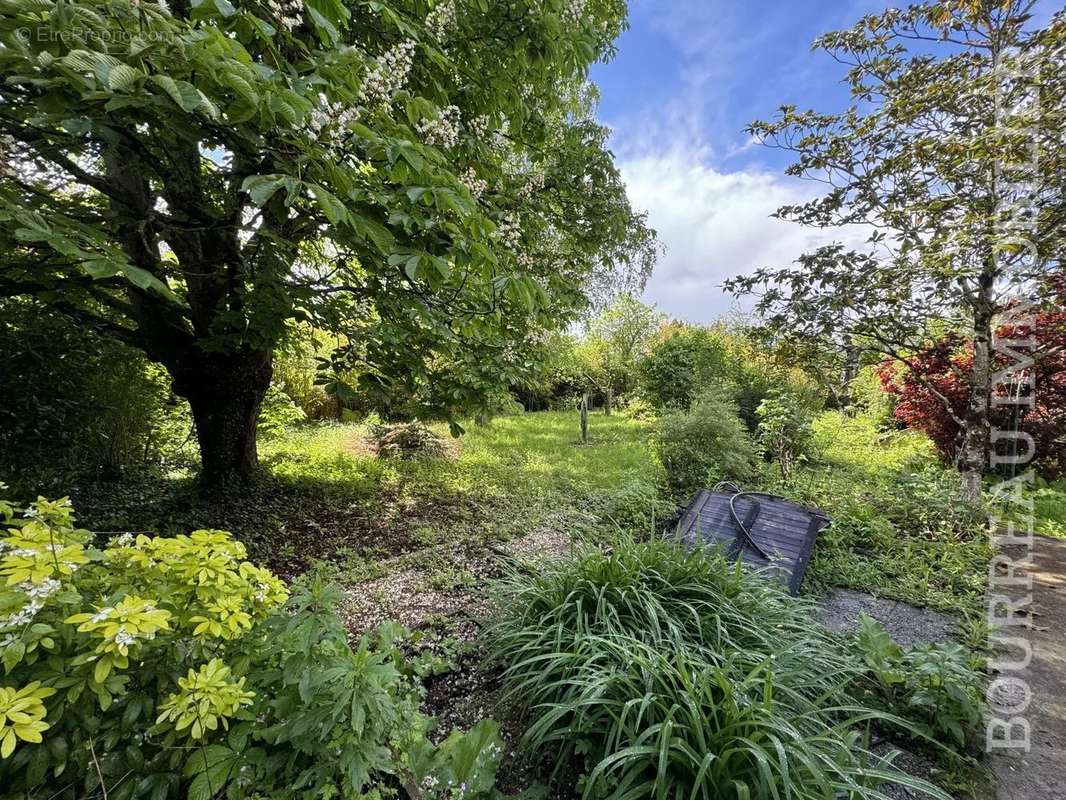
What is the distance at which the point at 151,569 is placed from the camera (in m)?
1.04

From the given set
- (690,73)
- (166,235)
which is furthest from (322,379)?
(690,73)

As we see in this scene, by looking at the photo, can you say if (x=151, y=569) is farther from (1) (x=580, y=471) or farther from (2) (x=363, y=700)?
(1) (x=580, y=471)

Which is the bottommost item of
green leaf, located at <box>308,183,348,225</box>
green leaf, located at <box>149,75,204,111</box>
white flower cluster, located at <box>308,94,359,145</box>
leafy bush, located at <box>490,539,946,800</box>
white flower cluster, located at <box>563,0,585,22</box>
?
leafy bush, located at <box>490,539,946,800</box>

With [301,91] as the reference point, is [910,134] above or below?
above

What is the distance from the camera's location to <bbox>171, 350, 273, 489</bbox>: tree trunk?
3479mm

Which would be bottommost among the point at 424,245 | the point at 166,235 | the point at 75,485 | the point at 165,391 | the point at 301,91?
the point at 75,485

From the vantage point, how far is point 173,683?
924 mm

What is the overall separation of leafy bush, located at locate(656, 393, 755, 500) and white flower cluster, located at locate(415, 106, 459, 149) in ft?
13.7

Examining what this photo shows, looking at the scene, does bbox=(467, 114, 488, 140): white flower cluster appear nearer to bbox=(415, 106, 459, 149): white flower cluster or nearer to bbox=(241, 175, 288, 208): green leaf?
bbox=(415, 106, 459, 149): white flower cluster

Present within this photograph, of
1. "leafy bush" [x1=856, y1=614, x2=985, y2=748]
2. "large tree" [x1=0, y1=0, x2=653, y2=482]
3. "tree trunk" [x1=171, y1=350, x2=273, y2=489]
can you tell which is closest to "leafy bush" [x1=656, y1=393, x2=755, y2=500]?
"large tree" [x1=0, y1=0, x2=653, y2=482]

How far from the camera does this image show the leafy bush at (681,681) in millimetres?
1186

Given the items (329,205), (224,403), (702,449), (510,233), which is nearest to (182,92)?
(329,205)

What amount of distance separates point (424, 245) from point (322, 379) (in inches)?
68.9

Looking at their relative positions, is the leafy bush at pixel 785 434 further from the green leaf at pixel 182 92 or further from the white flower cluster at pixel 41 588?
the white flower cluster at pixel 41 588
